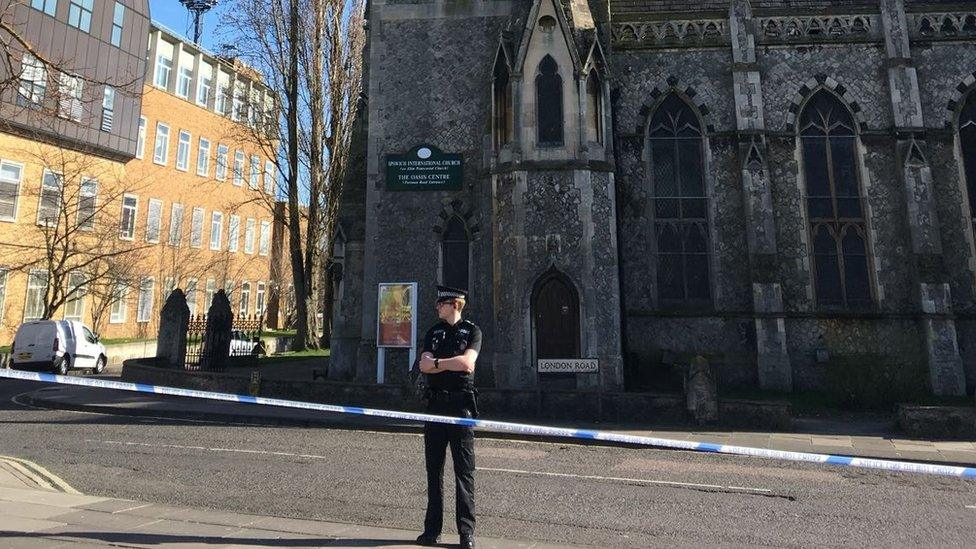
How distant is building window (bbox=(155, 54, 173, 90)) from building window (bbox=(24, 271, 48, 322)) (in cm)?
1470

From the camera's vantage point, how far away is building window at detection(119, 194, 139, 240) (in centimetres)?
3193

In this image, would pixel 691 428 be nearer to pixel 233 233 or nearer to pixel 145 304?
pixel 145 304

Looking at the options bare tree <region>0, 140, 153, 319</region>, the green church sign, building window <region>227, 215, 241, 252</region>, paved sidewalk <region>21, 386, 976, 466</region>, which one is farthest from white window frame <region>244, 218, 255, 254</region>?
the green church sign

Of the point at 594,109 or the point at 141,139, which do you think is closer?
the point at 594,109

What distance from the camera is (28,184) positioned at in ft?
86.2

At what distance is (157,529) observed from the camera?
4.35m

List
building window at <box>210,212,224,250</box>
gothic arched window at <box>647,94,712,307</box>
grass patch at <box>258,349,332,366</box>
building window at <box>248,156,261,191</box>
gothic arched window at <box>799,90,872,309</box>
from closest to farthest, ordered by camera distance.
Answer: gothic arched window at <box>799,90,872,309</box> → gothic arched window at <box>647,94,712,307</box> → grass patch at <box>258,349,332,366</box> → building window at <box>248,156,261,191</box> → building window at <box>210,212,224,250</box>

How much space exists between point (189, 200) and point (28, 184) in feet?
34.7

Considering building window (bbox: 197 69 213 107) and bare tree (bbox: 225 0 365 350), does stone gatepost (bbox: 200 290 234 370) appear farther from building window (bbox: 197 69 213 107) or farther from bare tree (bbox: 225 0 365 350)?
building window (bbox: 197 69 213 107)

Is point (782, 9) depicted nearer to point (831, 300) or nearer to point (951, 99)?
point (951, 99)

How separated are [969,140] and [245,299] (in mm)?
39943

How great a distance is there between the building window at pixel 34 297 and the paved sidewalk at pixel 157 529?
92.4 ft

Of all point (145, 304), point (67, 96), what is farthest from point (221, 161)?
point (67, 96)

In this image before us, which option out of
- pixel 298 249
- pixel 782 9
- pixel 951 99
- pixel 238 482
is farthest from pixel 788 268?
pixel 298 249
